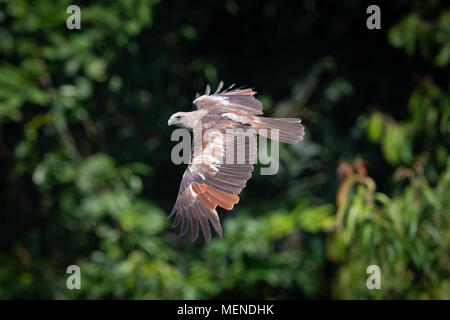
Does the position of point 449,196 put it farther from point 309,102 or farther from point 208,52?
point 208,52

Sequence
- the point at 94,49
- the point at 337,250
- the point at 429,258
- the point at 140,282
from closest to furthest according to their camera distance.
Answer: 1. the point at 429,258
2. the point at 337,250
3. the point at 140,282
4. the point at 94,49

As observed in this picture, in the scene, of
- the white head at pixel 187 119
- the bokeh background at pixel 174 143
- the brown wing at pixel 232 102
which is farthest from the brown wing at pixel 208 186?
the bokeh background at pixel 174 143

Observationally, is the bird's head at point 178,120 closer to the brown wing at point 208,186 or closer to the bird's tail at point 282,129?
the brown wing at point 208,186

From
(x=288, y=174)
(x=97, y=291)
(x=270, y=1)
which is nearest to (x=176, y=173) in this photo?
(x=288, y=174)

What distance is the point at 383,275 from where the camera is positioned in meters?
3.37

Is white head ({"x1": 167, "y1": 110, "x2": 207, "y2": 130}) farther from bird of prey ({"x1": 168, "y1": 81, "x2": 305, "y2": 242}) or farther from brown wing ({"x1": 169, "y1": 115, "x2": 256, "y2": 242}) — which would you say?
brown wing ({"x1": 169, "y1": 115, "x2": 256, "y2": 242})

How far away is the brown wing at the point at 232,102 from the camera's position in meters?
2.86

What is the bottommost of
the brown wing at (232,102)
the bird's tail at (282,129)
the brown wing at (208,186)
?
the brown wing at (208,186)

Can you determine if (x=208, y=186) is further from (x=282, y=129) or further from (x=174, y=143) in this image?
(x=174, y=143)

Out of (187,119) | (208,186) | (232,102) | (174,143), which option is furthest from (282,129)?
(174,143)

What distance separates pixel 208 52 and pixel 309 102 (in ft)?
2.76

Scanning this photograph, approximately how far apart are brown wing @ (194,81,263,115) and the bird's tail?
0.06m

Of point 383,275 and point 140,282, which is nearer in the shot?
point 383,275

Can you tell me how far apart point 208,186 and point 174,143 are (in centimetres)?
197
